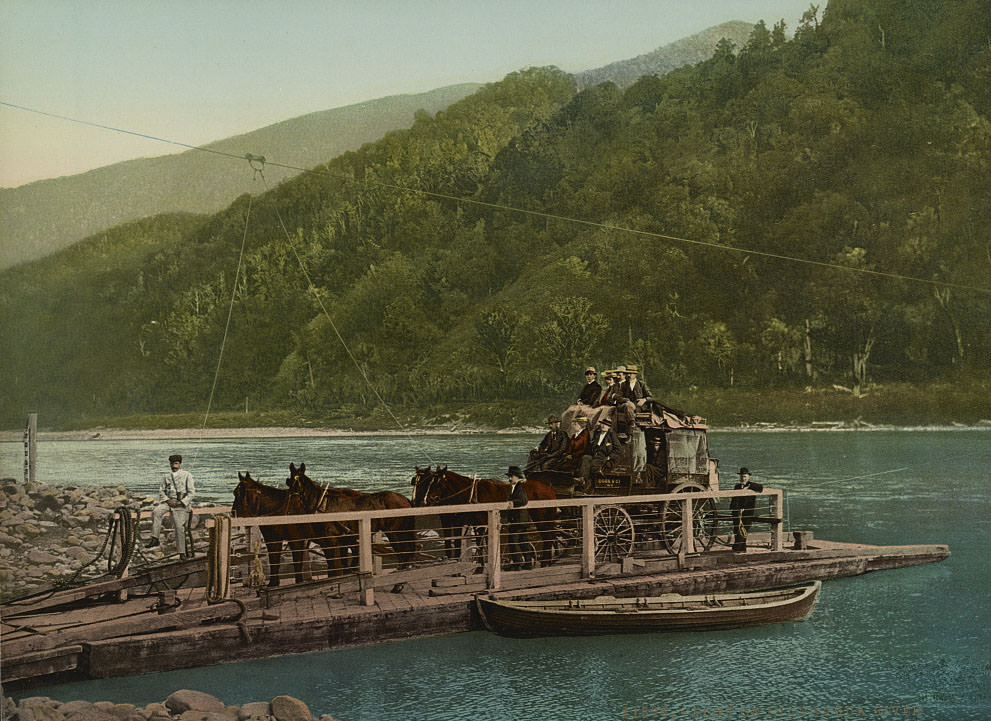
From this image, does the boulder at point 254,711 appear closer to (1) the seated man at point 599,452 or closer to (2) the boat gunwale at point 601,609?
(2) the boat gunwale at point 601,609

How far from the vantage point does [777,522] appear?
16.4 m

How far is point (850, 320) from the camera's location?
89.5 m

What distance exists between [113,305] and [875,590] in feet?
404

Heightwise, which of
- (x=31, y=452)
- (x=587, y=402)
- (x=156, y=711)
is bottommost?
(x=156, y=711)

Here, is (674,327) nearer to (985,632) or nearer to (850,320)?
(850,320)

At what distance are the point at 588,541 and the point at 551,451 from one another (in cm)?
223

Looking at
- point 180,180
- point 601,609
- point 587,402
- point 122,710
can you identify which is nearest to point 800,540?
point 587,402

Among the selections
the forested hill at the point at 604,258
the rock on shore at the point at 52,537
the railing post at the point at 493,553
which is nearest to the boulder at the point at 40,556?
the rock on shore at the point at 52,537

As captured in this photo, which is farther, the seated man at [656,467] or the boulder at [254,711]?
→ the seated man at [656,467]

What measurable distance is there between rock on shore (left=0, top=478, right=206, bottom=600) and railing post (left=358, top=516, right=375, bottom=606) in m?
5.15

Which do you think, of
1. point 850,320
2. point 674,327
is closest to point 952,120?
point 850,320

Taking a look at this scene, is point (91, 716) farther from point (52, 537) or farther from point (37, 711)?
point (52, 537)

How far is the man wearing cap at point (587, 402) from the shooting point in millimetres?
15297

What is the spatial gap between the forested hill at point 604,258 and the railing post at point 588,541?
70984 millimetres
